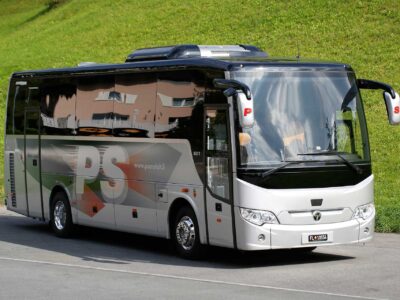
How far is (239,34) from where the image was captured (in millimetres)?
45219

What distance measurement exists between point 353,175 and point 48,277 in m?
4.50

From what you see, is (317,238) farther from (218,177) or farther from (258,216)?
(218,177)

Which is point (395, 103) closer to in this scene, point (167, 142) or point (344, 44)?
point (167, 142)

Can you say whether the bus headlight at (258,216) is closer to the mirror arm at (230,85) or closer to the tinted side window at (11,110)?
the mirror arm at (230,85)

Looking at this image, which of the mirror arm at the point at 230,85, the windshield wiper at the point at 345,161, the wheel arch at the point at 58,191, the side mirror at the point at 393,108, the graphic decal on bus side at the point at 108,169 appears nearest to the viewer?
the mirror arm at the point at 230,85

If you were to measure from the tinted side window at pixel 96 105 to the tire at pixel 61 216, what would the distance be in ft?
5.08

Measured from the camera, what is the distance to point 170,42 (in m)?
46.5

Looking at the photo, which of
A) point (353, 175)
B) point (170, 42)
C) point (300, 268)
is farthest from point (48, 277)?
point (170, 42)

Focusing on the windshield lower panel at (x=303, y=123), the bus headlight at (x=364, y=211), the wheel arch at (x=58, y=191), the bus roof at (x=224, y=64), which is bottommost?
the bus headlight at (x=364, y=211)

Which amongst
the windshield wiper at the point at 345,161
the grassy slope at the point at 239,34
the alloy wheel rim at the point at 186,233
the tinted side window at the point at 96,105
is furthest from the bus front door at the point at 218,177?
the grassy slope at the point at 239,34

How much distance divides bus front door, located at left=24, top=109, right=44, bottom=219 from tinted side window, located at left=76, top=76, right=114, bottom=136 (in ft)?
5.87

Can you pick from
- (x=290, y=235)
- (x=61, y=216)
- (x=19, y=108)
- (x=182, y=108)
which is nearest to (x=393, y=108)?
(x=290, y=235)

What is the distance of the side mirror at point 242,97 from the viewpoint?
14047mm

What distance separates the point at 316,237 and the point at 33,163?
25.0 feet
